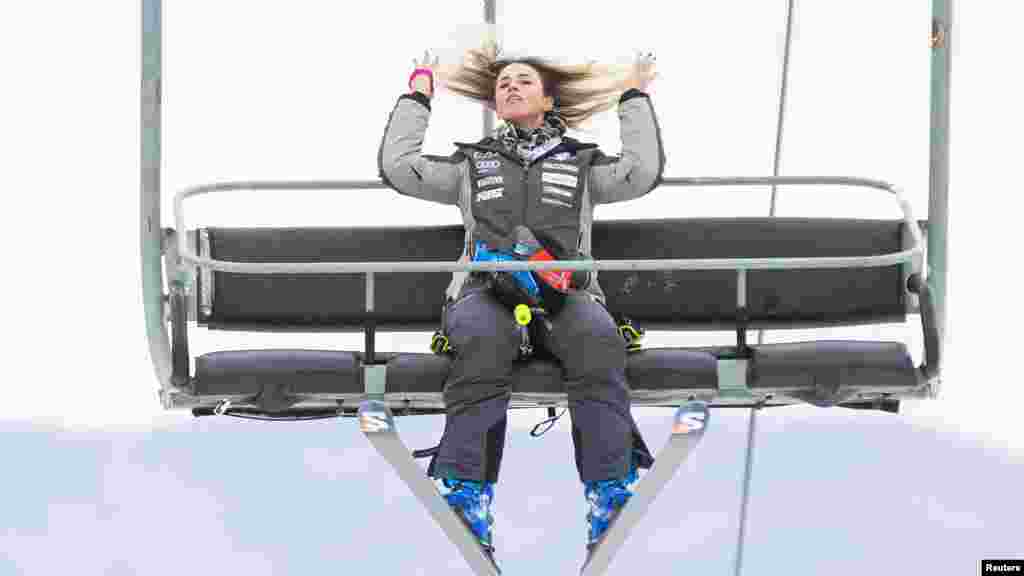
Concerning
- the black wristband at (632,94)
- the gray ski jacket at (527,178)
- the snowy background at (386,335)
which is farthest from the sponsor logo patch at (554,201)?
the snowy background at (386,335)

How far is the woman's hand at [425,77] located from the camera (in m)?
4.71

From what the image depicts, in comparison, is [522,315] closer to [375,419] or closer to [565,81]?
[375,419]

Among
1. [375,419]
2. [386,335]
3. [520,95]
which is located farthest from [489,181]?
[386,335]

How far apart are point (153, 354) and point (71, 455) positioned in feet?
8.32

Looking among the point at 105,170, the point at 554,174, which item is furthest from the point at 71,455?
the point at 554,174

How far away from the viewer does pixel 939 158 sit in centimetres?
445

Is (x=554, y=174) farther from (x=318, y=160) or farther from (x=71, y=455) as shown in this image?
(x=71, y=455)

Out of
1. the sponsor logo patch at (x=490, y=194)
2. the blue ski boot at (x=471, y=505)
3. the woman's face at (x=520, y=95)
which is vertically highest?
the woman's face at (x=520, y=95)

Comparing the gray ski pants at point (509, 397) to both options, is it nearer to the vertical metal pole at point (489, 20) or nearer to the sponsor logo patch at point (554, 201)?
the sponsor logo patch at point (554, 201)

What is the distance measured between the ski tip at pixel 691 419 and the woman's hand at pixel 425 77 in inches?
36.1

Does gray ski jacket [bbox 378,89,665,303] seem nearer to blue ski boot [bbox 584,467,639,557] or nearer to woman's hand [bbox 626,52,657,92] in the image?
woman's hand [bbox 626,52,657,92]

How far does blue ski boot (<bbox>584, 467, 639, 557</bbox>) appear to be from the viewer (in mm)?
4293

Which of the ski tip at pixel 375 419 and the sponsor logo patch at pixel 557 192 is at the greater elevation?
the sponsor logo patch at pixel 557 192

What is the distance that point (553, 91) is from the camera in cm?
490
